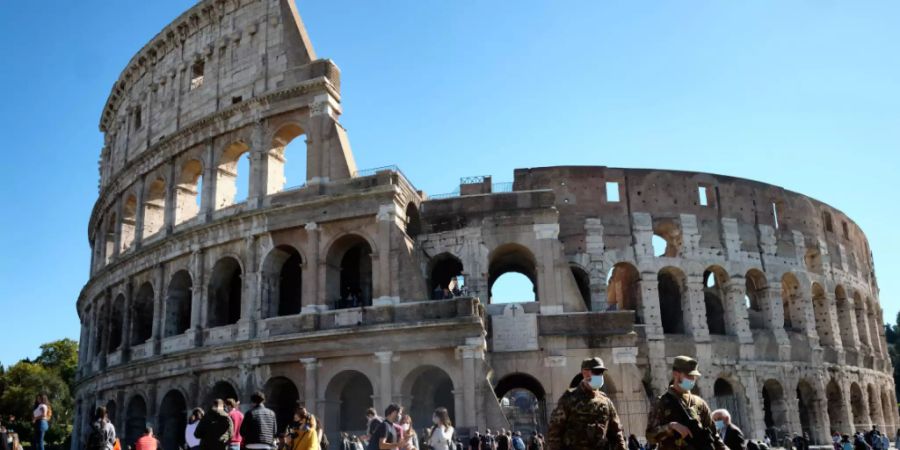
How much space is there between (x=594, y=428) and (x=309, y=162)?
60.8 feet

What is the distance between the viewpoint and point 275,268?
23.0 m

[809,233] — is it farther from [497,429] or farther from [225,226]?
[225,226]

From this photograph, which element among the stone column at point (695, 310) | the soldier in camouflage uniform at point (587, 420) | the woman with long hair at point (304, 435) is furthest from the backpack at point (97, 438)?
the stone column at point (695, 310)

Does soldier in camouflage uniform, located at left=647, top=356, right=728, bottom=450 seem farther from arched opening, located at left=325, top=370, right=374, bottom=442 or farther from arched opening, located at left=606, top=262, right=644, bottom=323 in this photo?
arched opening, located at left=606, top=262, right=644, bottom=323

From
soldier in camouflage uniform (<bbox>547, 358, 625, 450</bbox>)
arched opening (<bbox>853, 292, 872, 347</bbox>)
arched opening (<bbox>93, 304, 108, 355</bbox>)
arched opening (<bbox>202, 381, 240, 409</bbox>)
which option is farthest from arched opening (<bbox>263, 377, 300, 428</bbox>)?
arched opening (<bbox>853, 292, 872, 347</bbox>)

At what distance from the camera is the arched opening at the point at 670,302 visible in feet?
89.5

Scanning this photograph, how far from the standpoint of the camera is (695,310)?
25.8m

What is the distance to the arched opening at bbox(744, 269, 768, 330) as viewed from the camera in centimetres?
2756

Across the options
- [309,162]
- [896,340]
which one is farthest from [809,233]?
[896,340]

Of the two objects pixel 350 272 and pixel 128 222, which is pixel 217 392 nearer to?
pixel 350 272

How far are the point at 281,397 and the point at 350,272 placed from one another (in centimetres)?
435

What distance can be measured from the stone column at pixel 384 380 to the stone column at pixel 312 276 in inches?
100

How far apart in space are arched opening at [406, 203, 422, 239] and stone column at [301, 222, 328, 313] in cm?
293

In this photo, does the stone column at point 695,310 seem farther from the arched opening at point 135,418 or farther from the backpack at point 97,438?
the backpack at point 97,438
